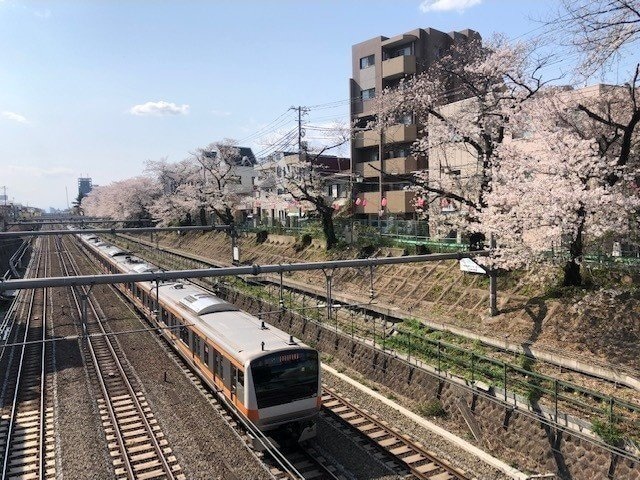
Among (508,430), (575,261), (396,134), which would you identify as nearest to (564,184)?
(575,261)

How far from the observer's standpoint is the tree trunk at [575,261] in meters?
13.9

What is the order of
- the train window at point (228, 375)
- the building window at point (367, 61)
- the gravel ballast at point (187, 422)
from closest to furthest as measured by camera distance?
the gravel ballast at point (187, 422), the train window at point (228, 375), the building window at point (367, 61)

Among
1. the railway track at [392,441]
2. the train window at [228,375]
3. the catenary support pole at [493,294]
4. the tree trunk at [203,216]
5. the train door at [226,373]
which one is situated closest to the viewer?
the railway track at [392,441]

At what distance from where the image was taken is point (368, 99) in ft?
125

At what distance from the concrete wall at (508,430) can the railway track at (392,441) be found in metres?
1.70

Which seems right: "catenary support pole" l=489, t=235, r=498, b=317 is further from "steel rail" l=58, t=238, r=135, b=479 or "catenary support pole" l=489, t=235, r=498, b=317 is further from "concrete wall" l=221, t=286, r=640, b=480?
"steel rail" l=58, t=238, r=135, b=479

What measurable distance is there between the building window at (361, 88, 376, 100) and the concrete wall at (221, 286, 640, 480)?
84.5 ft

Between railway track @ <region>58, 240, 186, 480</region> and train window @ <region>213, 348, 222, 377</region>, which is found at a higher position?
train window @ <region>213, 348, 222, 377</region>

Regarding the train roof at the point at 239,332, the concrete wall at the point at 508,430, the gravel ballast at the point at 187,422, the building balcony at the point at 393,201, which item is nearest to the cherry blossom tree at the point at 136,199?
the building balcony at the point at 393,201

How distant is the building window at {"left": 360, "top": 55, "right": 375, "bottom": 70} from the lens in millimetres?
38144

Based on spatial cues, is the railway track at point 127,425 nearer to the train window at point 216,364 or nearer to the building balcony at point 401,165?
the train window at point 216,364

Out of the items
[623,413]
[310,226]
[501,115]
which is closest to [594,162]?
[501,115]

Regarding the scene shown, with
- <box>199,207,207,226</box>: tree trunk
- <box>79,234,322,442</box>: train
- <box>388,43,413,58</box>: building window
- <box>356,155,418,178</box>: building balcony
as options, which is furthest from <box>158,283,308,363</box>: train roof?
<box>199,207,207,226</box>: tree trunk

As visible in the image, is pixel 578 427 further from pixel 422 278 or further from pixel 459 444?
pixel 422 278
